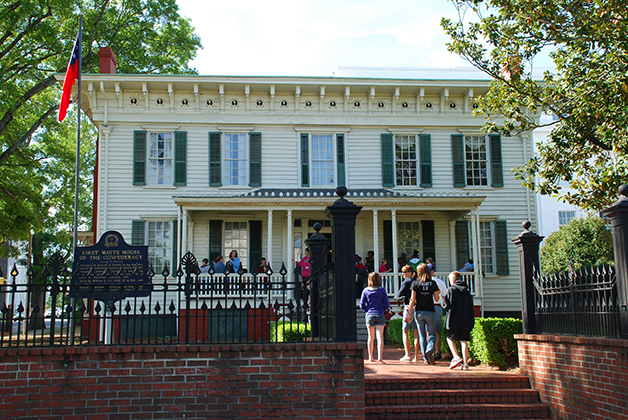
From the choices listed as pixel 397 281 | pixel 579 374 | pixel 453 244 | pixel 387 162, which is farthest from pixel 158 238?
pixel 579 374

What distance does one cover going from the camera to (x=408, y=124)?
20.8 meters

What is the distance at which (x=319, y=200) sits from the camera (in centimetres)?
1827

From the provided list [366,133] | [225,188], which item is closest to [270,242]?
[225,188]

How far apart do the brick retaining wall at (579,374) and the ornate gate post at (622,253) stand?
316mm

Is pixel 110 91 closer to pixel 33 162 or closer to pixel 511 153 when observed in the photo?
pixel 33 162

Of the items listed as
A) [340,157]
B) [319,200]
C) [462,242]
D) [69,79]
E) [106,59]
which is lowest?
[462,242]

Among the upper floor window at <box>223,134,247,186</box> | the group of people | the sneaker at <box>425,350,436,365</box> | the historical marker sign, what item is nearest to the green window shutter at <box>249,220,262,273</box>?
the upper floor window at <box>223,134,247,186</box>

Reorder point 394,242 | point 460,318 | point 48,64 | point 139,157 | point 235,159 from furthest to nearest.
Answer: point 48,64 < point 235,159 < point 139,157 < point 394,242 < point 460,318

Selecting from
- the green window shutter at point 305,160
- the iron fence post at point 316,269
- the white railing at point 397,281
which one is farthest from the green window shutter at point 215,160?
the iron fence post at point 316,269

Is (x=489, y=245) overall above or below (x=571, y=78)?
below

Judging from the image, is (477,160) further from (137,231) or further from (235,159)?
(137,231)

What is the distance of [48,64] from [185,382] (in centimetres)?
2378

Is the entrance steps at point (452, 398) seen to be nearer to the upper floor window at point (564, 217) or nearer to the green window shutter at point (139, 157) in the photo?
the green window shutter at point (139, 157)

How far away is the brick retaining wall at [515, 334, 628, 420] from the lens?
22.9 feet
